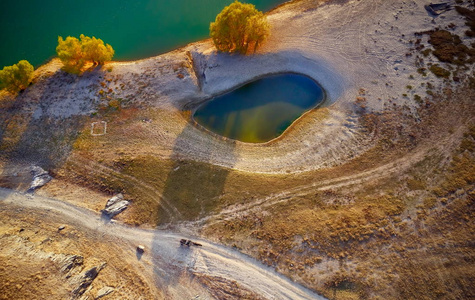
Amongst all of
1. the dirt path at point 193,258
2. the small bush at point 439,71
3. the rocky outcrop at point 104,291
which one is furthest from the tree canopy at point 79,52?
the small bush at point 439,71

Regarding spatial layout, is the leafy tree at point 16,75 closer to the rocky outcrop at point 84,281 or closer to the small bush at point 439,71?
the rocky outcrop at point 84,281

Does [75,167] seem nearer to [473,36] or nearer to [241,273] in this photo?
[241,273]

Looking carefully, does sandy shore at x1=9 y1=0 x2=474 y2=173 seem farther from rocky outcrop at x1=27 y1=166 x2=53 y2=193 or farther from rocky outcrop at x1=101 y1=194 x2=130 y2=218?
rocky outcrop at x1=27 y1=166 x2=53 y2=193

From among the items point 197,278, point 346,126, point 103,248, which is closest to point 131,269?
point 103,248

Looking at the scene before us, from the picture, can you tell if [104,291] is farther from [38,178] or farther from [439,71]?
[439,71]

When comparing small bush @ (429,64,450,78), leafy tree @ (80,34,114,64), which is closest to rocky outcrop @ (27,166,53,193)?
leafy tree @ (80,34,114,64)

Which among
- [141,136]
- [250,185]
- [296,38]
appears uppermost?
[296,38]
